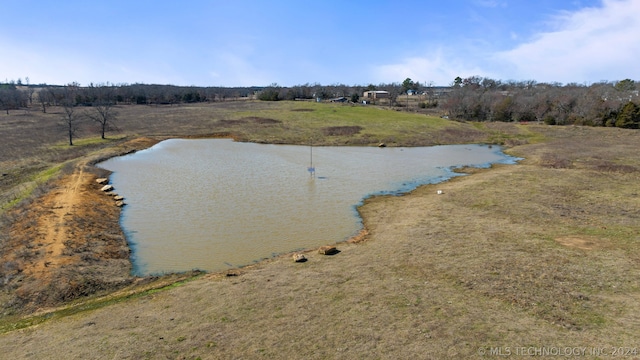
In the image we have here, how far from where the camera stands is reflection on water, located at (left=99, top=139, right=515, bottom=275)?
64.2 feet

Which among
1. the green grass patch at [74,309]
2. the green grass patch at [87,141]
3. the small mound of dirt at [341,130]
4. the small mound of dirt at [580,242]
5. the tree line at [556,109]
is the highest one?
the tree line at [556,109]

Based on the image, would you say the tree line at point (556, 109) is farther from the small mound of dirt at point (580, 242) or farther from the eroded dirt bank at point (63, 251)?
Answer: the eroded dirt bank at point (63, 251)

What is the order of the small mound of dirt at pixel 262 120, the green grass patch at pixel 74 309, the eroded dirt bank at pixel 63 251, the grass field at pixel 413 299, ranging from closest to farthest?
the grass field at pixel 413 299 < the green grass patch at pixel 74 309 < the eroded dirt bank at pixel 63 251 < the small mound of dirt at pixel 262 120

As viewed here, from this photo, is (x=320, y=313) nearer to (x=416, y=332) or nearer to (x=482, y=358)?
Answer: (x=416, y=332)

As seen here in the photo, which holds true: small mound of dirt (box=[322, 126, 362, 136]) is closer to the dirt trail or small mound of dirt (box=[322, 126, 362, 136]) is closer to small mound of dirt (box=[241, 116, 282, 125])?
small mound of dirt (box=[241, 116, 282, 125])

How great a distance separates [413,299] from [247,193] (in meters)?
18.7

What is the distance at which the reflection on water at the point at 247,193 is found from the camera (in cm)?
1958

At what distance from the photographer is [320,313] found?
12.0 meters

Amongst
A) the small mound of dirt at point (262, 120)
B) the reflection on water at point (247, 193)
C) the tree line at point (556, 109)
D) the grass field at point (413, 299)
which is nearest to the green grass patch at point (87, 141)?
the reflection on water at point (247, 193)

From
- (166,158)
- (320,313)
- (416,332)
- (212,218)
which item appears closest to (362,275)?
(320,313)

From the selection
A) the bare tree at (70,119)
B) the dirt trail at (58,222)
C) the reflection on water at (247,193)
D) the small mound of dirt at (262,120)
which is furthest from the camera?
the small mound of dirt at (262,120)

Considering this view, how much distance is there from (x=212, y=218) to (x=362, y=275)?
39.5ft

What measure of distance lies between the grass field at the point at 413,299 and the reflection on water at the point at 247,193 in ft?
7.64

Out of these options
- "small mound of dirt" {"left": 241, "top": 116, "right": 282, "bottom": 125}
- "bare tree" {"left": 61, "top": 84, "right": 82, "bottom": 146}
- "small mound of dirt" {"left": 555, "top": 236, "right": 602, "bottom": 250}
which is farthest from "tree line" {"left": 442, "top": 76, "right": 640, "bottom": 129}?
"bare tree" {"left": 61, "top": 84, "right": 82, "bottom": 146}
